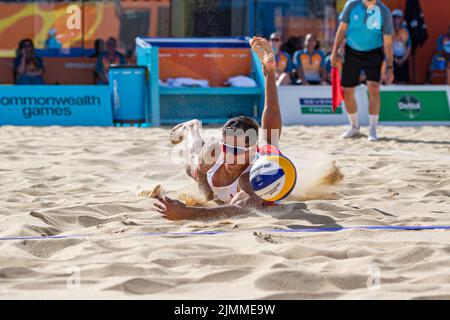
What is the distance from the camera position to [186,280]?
3236mm

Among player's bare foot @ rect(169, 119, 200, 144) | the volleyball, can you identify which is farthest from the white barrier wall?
the volleyball

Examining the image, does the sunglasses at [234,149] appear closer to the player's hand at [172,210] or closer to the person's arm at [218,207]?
the person's arm at [218,207]

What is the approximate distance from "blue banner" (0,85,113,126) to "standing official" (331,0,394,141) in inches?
160

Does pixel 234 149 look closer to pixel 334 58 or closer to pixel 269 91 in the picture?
pixel 269 91

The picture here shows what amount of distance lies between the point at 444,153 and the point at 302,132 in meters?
2.75

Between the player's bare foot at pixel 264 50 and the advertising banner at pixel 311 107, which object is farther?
the advertising banner at pixel 311 107

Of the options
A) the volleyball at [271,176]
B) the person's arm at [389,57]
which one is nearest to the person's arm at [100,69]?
the person's arm at [389,57]

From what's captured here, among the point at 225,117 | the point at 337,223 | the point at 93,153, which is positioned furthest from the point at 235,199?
the point at 225,117

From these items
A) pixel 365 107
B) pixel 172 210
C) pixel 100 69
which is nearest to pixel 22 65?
pixel 100 69

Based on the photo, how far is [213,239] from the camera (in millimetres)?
4020

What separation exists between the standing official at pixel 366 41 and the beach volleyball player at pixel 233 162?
4292mm

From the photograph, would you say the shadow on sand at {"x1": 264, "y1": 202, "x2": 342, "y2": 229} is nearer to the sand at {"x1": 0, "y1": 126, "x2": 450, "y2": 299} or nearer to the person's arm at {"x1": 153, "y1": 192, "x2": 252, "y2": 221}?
the sand at {"x1": 0, "y1": 126, "x2": 450, "y2": 299}

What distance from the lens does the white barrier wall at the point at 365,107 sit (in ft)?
41.7

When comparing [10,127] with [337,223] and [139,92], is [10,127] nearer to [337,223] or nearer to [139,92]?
[139,92]
